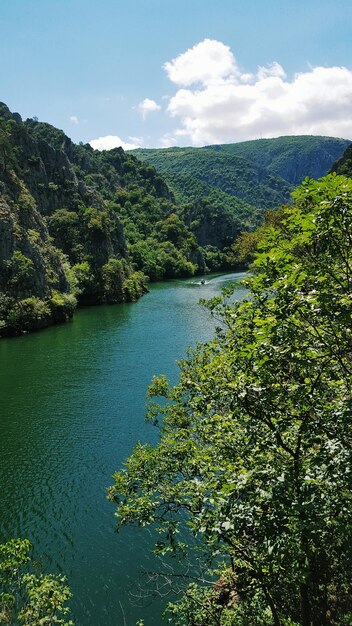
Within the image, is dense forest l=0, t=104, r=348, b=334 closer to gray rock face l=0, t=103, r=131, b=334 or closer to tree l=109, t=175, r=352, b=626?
gray rock face l=0, t=103, r=131, b=334

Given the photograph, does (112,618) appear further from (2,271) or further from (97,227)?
(97,227)

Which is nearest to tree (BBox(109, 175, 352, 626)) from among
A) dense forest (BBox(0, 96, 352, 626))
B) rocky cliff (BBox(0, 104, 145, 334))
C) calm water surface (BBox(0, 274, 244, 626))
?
dense forest (BBox(0, 96, 352, 626))

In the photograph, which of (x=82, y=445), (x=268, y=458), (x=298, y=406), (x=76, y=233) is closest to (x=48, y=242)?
(x=76, y=233)

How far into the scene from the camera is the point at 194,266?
498ft

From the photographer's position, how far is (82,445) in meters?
28.9

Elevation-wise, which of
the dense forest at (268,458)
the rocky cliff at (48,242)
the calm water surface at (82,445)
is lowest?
the calm water surface at (82,445)

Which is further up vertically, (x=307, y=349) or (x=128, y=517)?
(x=307, y=349)

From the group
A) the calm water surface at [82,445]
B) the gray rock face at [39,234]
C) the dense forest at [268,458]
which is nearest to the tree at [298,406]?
the dense forest at [268,458]

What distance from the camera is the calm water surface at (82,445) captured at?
58.9ft

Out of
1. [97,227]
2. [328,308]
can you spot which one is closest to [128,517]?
[328,308]

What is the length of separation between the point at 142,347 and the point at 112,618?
1472 inches

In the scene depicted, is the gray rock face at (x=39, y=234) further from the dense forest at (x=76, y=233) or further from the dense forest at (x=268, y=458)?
the dense forest at (x=268, y=458)

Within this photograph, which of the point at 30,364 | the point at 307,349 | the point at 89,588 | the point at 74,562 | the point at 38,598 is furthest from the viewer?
the point at 30,364

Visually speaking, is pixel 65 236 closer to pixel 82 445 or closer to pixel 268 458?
pixel 82 445
